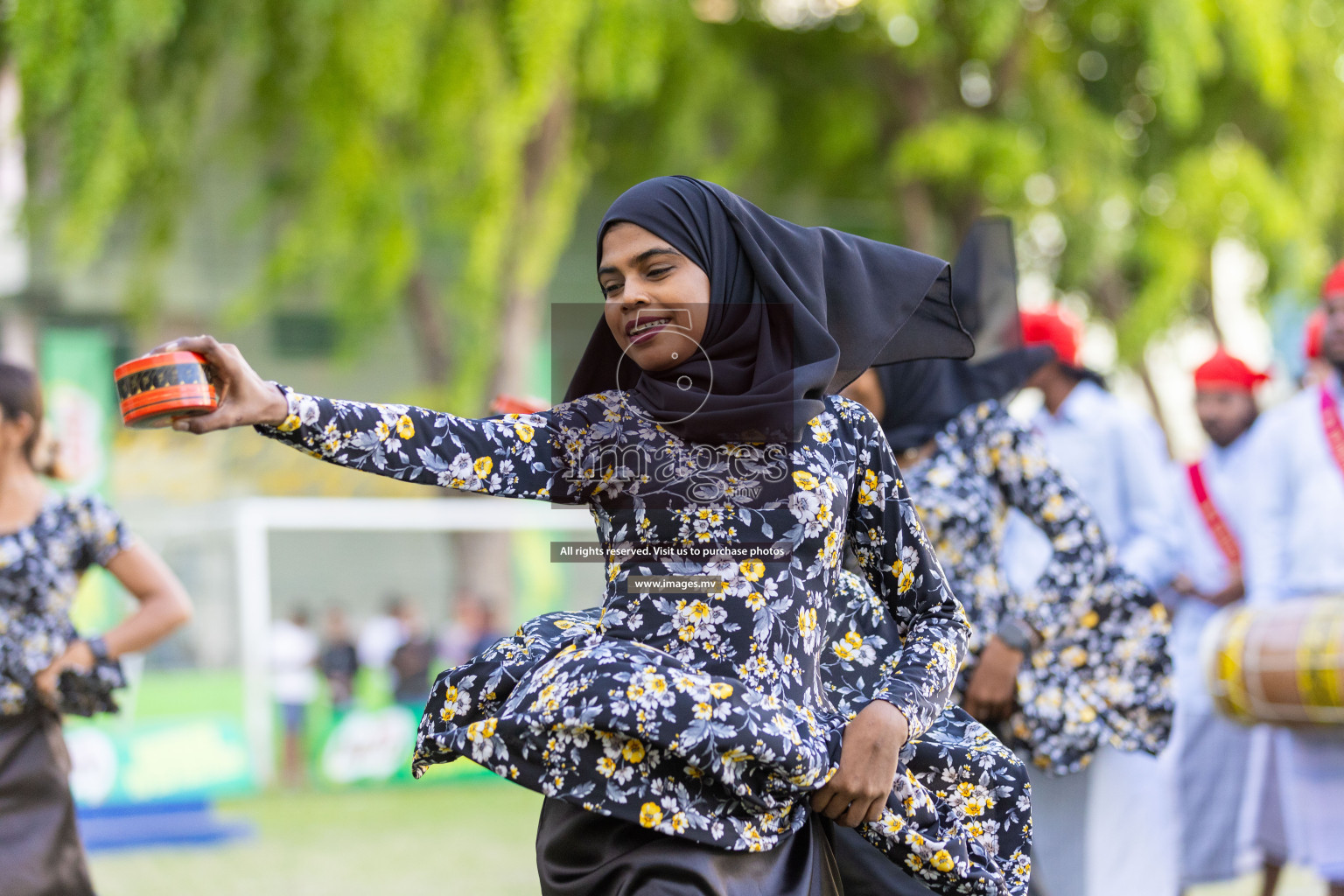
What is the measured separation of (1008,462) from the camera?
406 centimetres

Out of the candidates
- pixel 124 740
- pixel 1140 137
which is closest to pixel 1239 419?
pixel 124 740

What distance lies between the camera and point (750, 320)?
2516 millimetres

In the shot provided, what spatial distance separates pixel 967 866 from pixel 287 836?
7.27 meters

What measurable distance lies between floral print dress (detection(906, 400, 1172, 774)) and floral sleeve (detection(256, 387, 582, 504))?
65.3 inches

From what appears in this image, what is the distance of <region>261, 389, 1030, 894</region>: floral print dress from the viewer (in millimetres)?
2338

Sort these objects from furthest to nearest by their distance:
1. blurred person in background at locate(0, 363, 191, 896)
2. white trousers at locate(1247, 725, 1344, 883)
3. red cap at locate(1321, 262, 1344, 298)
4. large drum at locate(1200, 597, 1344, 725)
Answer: red cap at locate(1321, 262, 1344, 298)
white trousers at locate(1247, 725, 1344, 883)
large drum at locate(1200, 597, 1344, 725)
blurred person in background at locate(0, 363, 191, 896)

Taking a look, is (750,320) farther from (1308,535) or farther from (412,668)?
(412,668)

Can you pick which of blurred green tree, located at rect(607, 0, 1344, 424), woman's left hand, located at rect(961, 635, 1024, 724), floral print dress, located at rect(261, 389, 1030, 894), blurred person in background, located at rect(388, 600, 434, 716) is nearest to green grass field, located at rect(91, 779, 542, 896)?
blurred person in background, located at rect(388, 600, 434, 716)

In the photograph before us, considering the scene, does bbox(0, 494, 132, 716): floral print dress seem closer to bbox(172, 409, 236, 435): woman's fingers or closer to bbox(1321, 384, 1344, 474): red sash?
bbox(172, 409, 236, 435): woman's fingers

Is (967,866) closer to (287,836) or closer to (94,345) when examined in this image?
(287,836)

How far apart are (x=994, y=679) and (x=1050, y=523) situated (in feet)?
1.44

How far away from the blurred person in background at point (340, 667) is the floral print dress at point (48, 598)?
7.86 m

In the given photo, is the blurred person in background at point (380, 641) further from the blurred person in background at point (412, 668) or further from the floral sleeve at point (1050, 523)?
the floral sleeve at point (1050, 523)

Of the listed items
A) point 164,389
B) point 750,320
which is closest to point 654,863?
point 750,320
